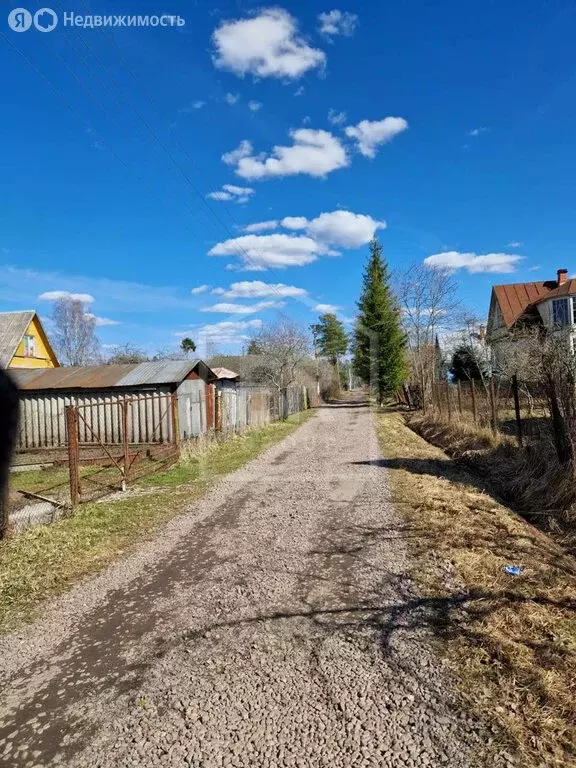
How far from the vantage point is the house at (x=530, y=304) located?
31.4 metres

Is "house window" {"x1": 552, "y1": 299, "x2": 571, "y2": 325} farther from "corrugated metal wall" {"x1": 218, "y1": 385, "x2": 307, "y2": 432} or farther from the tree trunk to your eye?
the tree trunk

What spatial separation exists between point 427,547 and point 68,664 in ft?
11.6

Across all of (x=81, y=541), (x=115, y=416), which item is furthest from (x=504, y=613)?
(x=115, y=416)

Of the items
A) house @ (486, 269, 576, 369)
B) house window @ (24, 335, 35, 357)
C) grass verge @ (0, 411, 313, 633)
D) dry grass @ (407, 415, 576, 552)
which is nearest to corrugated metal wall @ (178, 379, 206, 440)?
grass verge @ (0, 411, 313, 633)

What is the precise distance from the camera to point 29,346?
2664 cm

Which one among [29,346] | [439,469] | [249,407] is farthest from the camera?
[29,346]

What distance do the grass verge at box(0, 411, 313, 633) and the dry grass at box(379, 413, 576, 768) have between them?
3.44 meters

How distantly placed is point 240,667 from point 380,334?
31832 millimetres

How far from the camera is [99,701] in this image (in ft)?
9.07

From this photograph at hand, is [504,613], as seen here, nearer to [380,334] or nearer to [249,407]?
[249,407]

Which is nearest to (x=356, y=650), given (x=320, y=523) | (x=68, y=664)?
(x=68, y=664)

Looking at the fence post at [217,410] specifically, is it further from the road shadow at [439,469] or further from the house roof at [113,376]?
the road shadow at [439,469]

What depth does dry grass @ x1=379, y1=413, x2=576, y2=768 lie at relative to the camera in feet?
8.16

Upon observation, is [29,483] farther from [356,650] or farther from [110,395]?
[356,650]
